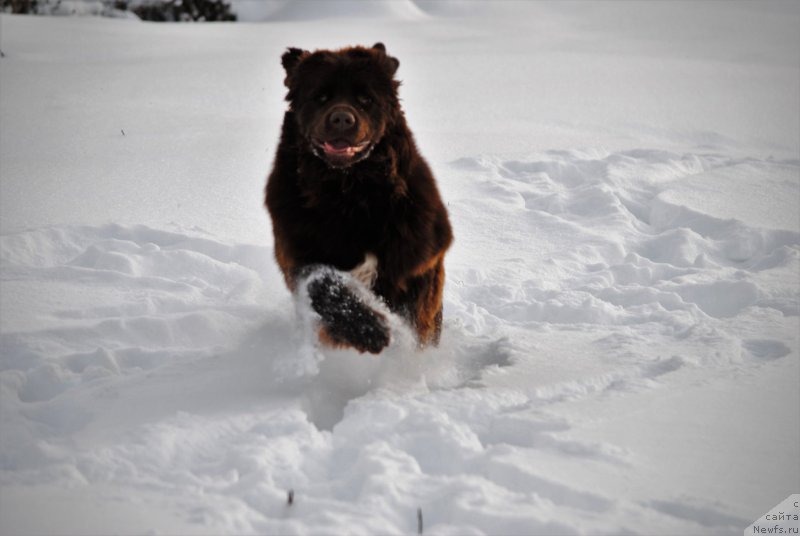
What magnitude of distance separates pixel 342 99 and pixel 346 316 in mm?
968

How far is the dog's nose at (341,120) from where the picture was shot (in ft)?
10.5

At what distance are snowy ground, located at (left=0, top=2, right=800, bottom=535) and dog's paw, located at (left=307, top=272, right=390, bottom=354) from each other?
0.57ft

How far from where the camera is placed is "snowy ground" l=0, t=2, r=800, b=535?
2.44 m

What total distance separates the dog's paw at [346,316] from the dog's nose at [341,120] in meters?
0.64

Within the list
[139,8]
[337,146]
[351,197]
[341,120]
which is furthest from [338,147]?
[139,8]

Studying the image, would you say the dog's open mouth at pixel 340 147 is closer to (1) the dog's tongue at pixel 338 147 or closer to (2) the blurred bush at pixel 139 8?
(1) the dog's tongue at pixel 338 147

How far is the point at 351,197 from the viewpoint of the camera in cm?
343

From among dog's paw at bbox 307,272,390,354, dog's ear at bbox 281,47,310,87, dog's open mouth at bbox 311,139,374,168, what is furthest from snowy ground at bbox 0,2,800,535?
dog's ear at bbox 281,47,310,87

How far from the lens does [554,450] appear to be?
270cm

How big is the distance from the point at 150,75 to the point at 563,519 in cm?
826

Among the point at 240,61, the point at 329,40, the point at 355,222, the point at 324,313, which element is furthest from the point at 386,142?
the point at 329,40

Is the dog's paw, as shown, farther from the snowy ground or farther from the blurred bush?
the blurred bush

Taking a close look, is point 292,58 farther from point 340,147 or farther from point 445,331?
point 445,331

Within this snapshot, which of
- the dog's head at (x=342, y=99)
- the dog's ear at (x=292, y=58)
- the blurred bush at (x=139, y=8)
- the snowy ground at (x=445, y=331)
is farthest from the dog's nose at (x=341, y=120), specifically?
the blurred bush at (x=139, y=8)
